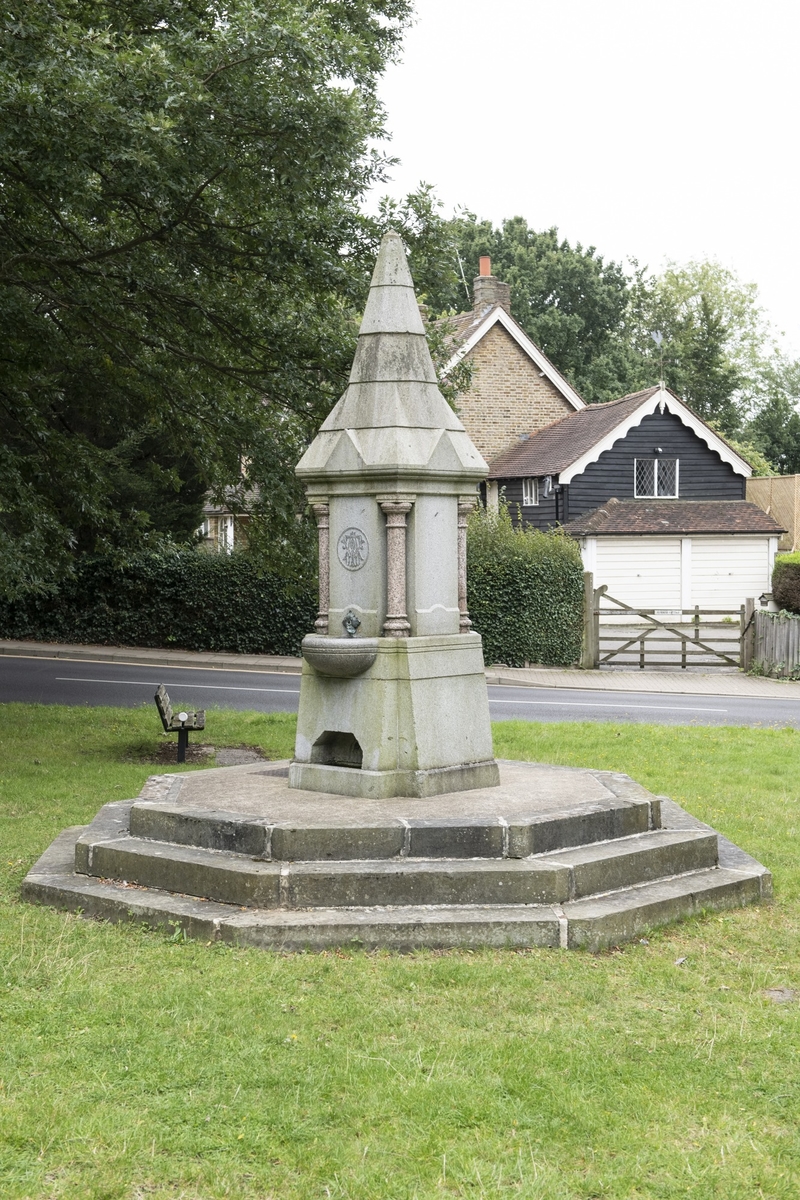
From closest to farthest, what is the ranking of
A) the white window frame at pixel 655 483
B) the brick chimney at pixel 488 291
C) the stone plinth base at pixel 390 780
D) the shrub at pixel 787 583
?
the stone plinth base at pixel 390 780, the shrub at pixel 787 583, the white window frame at pixel 655 483, the brick chimney at pixel 488 291

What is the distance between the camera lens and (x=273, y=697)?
20750mm

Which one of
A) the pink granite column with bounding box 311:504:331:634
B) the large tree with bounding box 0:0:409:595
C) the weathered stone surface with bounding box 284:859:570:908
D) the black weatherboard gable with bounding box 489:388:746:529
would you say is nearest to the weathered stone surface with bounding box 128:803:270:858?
the weathered stone surface with bounding box 284:859:570:908

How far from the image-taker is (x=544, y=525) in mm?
36719

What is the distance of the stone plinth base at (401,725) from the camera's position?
28.3 feet

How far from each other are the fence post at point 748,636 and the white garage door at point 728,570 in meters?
7.82

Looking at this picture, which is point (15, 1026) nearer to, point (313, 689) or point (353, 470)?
point (313, 689)

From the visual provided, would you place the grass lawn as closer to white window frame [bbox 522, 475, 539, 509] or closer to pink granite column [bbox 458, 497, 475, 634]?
pink granite column [bbox 458, 497, 475, 634]

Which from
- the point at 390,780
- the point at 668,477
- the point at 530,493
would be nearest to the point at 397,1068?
the point at 390,780

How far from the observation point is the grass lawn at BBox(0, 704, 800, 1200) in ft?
14.2

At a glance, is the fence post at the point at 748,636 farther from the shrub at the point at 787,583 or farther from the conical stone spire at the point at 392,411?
the conical stone spire at the point at 392,411

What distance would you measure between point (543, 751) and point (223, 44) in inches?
309

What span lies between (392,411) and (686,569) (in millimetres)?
27646

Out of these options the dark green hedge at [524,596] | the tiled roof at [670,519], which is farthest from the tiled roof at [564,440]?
the dark green hedge at [524,596]

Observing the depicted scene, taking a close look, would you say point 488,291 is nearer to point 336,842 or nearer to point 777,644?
point 777,644
